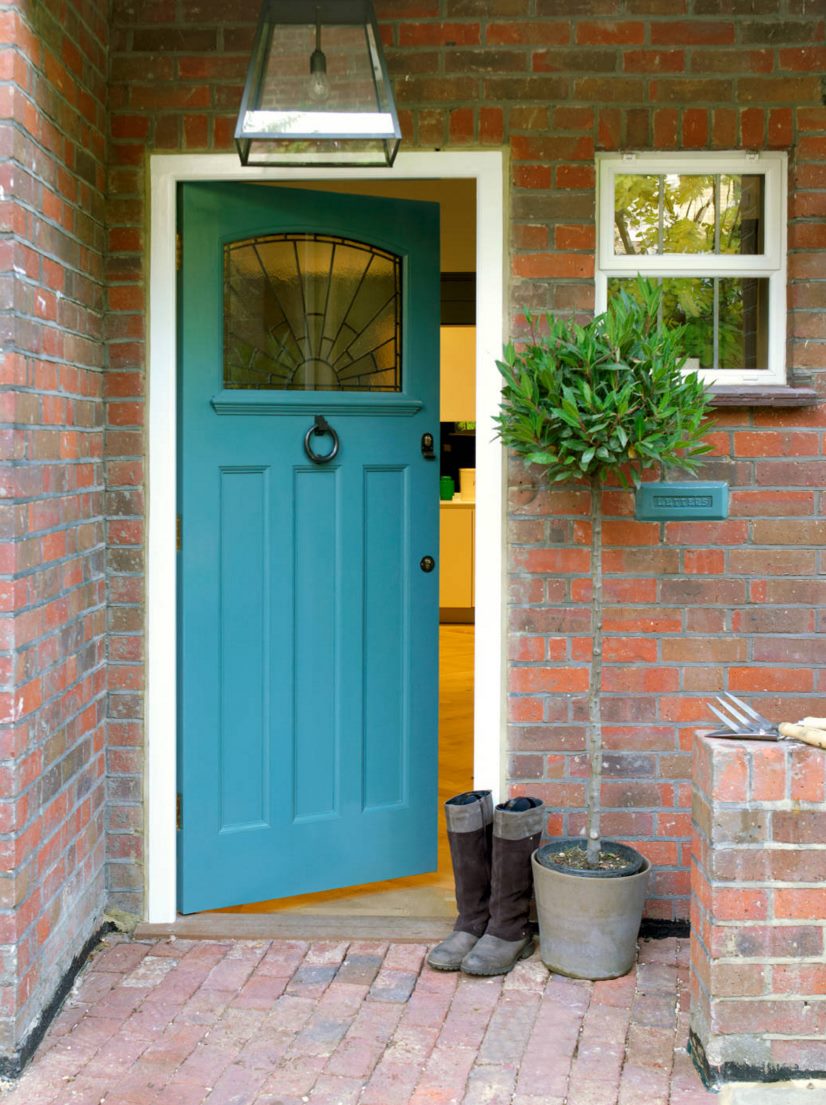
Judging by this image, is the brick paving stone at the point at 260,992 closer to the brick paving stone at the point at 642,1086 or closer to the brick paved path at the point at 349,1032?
the brick paved path at the point at 349,1032

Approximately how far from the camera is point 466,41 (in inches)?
144

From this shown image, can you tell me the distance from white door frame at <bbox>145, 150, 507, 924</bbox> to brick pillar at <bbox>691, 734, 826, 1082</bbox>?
109 cm

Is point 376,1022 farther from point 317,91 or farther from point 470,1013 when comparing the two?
point 317,91

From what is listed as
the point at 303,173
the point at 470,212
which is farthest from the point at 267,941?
the point at 470,212

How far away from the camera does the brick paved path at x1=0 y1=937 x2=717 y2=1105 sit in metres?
2.82

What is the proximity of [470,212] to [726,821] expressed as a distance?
12.9 ft

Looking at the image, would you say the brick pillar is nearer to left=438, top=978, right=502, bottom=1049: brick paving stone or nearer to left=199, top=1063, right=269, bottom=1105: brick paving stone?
left=438, top=978, right=502, bottom=1049: brick paving stone

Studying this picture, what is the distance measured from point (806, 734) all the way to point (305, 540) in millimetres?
1703

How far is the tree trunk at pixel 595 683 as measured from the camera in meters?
3.46

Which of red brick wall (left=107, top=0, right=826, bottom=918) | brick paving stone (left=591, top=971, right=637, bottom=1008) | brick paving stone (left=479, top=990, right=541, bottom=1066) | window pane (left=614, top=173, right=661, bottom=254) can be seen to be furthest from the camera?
window pane (left=614, top=173, right=661, bottom=254)

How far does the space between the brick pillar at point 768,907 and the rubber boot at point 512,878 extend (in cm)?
86

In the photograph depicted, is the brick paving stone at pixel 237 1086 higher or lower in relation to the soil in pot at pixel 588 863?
lower

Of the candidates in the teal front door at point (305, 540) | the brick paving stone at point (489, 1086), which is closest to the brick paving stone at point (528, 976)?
the brick paving stone at point (489, 1086)

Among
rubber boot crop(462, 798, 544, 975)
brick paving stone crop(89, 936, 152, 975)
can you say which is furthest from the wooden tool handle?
brick paving stone crop(89, 936, 152, 975)
